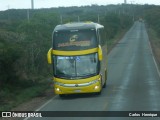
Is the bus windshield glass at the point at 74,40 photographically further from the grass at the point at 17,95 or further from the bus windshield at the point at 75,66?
the grass at the point at 17,95

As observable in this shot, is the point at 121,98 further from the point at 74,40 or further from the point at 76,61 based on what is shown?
the point at 74,40

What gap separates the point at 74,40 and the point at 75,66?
4.35ft

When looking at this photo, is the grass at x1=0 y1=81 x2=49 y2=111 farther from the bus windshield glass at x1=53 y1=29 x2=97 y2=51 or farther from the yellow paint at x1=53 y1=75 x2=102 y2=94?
the bus windshield glass at x1=53 y1=29 x2=97 y2=51

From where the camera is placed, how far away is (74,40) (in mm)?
24984

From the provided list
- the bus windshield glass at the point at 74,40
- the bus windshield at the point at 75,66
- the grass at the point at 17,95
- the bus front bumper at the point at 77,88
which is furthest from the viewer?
the bus windshield glass at the point at 74,40

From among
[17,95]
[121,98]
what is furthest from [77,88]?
[17,95]

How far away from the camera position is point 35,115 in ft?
62.7

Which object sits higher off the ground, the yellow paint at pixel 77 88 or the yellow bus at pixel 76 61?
the yellow bus at pixel 76 61

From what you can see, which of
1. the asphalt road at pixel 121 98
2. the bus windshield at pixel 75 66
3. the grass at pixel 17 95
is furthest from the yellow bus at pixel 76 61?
the grass at pixel 17 95

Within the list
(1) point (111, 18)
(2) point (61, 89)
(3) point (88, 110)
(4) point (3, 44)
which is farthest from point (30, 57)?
(1) point (111, 18)

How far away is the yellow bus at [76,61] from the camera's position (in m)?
24.5

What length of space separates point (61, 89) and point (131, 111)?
607 cm

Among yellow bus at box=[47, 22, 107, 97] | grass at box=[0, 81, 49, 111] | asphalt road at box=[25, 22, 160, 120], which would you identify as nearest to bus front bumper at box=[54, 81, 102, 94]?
yellow bus at box=[47, 22, 107, 97]

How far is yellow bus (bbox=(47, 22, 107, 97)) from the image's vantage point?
24.5m
